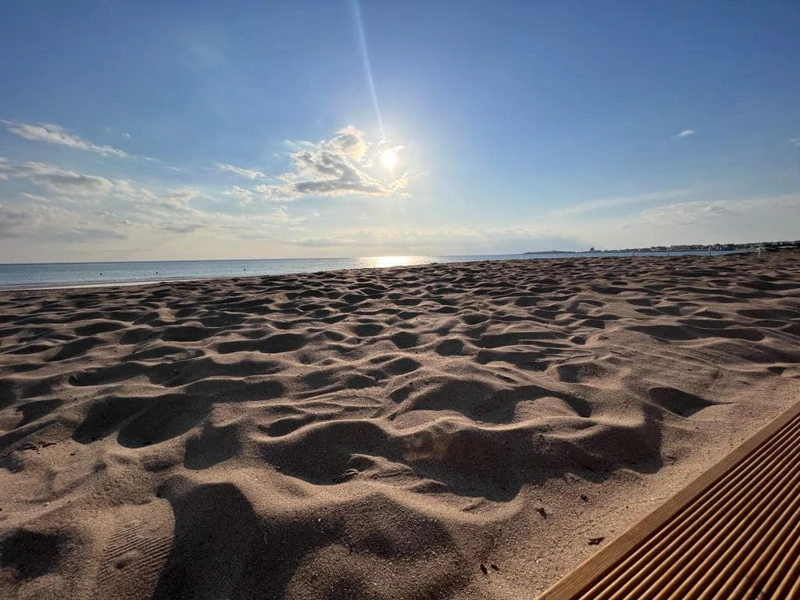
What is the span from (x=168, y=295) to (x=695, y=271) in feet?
29.6

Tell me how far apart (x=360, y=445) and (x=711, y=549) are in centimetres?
124

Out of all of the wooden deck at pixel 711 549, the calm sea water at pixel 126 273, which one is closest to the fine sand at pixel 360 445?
the wooden deck at pixel 711 549

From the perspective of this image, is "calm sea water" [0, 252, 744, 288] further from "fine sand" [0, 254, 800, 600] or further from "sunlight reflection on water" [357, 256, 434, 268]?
"fine sand" [0, 254, 800, 600]

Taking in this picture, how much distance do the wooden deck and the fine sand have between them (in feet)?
0.64

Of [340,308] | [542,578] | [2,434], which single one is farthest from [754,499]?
[340,308]

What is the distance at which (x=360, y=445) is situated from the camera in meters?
1.77

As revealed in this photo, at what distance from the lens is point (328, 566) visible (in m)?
1.13

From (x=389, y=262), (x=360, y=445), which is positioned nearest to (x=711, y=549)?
(x=360, y=445)

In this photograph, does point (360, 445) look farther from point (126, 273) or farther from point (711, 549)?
point (126, 273)

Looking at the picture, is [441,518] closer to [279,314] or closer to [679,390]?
[679,390]

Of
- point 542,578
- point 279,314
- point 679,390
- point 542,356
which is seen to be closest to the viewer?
point 542,578

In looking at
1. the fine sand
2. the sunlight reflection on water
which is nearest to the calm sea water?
the sunlight reflection on water

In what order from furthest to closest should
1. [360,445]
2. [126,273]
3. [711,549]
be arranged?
1. [126,273]
2. [360,445]
3. [711,549]

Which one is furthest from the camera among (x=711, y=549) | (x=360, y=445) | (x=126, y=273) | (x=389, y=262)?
(x=389, y=262)
